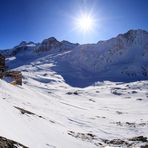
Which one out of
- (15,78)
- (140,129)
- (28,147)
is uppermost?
(15,78)

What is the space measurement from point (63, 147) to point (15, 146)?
273 inches

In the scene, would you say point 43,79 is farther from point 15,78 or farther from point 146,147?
point 146,147

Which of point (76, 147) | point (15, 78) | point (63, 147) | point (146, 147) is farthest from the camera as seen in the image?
point (15, 78)

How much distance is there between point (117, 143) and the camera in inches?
1133

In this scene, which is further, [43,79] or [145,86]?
[43,79]

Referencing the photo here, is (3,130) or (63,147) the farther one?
(63,147)

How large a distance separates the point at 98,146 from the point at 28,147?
1163 cm

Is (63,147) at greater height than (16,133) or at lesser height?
lesser

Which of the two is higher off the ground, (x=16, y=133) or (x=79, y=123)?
(x=16, y=133)

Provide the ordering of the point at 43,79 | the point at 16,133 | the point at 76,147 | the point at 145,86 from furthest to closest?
the point at 43,79 → the point at 145,86 → the point at 76,147 → the point at 16,133

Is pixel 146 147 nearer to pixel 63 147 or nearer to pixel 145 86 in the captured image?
pixel 63 147

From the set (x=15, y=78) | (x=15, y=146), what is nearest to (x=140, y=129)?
(x=15, y=146)

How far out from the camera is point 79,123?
39906mm

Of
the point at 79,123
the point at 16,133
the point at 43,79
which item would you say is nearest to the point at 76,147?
the point at 16,133
